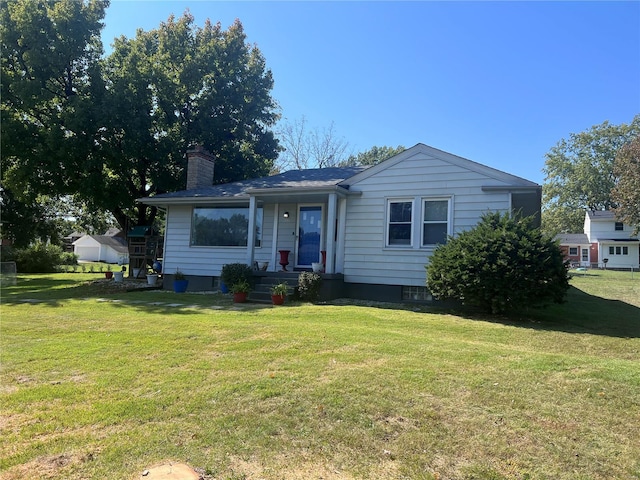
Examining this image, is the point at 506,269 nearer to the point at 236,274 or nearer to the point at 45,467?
the point at 236,274

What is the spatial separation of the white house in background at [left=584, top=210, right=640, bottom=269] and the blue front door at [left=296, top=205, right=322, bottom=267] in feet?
133

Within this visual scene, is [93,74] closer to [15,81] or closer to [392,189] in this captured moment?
[15,81]

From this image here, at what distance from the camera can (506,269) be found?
7910mm

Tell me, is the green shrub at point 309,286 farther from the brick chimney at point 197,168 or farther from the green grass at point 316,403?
the brick chimney at point 197,168

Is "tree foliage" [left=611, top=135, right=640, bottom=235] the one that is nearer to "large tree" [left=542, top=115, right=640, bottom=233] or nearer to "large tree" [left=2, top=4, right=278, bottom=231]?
"large tree" [left=542, top=115, right=640, bottom=233]

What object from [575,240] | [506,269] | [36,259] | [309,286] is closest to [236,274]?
[309,286]

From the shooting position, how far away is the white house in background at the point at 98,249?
61.7 meters

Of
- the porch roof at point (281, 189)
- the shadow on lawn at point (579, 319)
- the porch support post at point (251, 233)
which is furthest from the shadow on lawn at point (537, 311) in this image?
the porch roof at point (281, 189)

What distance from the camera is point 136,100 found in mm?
18250

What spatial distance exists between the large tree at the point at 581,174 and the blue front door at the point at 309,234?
137 ft

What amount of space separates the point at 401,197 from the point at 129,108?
42.8 ft

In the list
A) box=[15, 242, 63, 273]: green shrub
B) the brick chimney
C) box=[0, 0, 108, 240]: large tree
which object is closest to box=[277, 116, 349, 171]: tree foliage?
box=[0, 0, 108, 240]: large tree

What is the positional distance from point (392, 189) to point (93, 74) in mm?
14839

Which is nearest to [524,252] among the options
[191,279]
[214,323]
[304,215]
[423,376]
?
[423,376]
